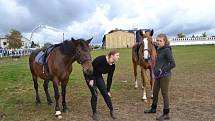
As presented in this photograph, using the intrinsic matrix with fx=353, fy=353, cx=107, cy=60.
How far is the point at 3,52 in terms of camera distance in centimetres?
4953

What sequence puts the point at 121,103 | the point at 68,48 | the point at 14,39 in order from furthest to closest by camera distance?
the point at 14,39 < the point at 121,103 < the point at 68,48

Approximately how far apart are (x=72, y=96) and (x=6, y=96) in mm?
2355

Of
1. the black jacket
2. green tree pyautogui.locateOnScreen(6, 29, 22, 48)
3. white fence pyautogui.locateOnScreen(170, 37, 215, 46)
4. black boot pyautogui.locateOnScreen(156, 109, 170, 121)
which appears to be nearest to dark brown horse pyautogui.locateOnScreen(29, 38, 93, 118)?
the black jacket

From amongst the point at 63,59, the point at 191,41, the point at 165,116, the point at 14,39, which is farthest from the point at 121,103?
the point at 191,41

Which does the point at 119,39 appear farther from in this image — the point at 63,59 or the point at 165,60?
the point at 165,60

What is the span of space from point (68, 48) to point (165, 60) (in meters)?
2.40

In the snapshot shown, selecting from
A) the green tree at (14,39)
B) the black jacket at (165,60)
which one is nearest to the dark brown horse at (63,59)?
the black jacket at (165,60)

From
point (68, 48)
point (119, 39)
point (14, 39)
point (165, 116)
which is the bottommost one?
point (165, 116)

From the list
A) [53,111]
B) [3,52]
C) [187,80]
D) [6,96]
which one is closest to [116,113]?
[53,111]

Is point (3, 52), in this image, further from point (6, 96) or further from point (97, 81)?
point (97, 81)

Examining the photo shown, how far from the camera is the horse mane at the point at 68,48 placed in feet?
28.3

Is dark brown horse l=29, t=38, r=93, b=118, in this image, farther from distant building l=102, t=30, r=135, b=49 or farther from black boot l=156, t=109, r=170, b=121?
distant building l=102, t=30, r=135, b=49

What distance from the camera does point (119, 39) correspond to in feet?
362

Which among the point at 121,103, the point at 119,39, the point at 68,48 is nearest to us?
the point at 68,48
